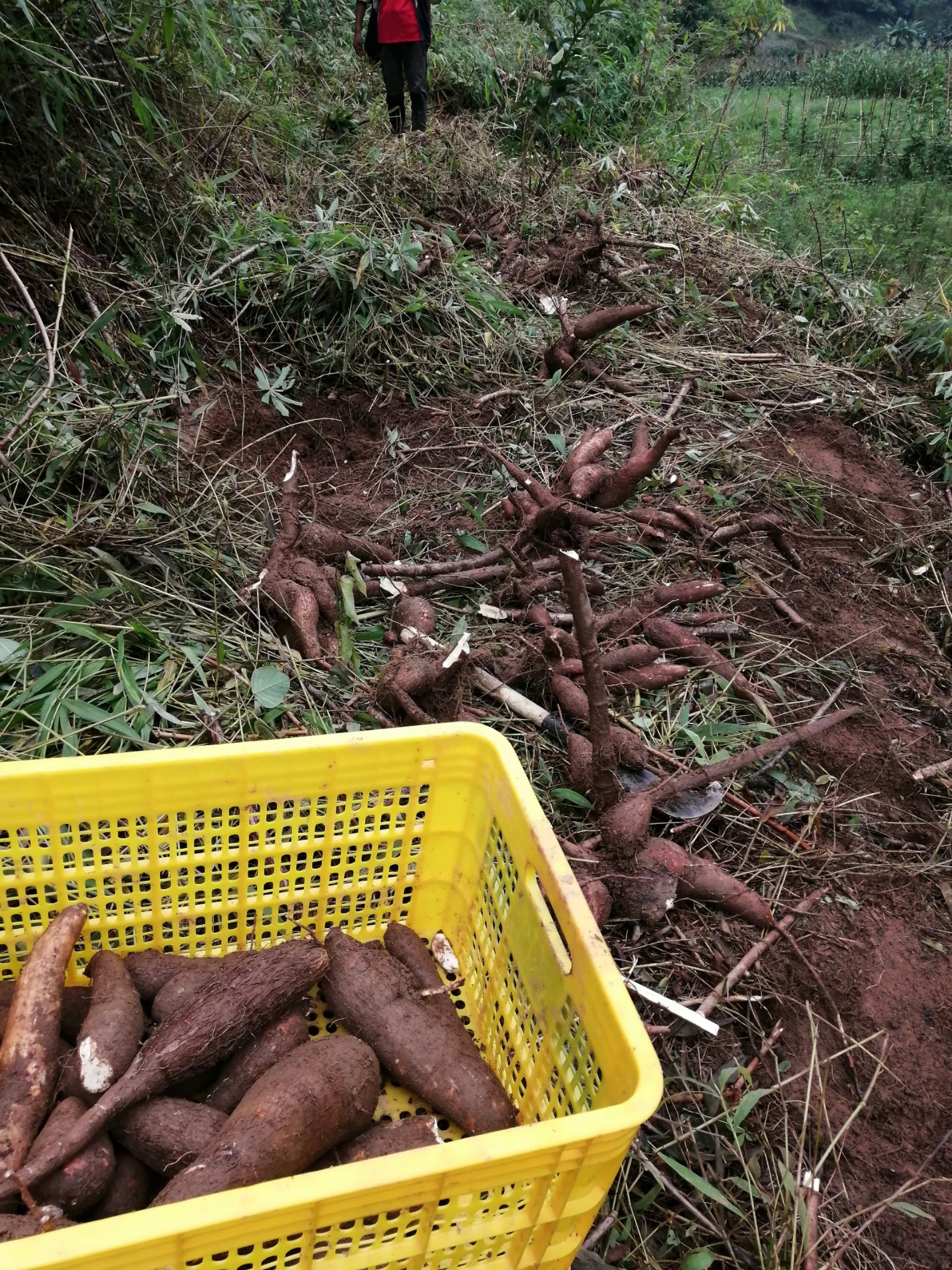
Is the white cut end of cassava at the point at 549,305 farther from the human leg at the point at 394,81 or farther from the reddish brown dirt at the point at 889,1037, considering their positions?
the reddish brown dirt at the point at 889,1037

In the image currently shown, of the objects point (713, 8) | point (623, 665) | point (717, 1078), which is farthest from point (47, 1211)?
point (713, 8)

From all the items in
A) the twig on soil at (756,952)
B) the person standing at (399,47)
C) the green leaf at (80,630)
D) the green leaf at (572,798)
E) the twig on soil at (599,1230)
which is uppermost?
the person standing at (399,47)

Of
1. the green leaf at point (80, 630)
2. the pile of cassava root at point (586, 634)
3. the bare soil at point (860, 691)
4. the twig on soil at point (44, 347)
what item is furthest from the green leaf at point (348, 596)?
the twig on soil at point (44, 347)

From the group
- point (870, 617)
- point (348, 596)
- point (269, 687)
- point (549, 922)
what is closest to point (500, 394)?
point (348, 596)

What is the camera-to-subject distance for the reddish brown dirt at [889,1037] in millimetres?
1442

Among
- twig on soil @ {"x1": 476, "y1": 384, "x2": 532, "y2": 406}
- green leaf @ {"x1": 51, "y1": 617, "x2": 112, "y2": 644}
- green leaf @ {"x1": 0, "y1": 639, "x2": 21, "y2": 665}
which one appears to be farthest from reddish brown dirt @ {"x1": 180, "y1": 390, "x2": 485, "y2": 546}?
green leaf @ {"x1": 0, "y1": 639, "x2": 21, "y2": 665}

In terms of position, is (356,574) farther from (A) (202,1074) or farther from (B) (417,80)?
(B) (417,80)

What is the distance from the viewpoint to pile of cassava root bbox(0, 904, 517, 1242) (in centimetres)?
105

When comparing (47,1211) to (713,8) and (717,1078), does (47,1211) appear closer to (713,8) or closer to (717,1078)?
(717,1078)

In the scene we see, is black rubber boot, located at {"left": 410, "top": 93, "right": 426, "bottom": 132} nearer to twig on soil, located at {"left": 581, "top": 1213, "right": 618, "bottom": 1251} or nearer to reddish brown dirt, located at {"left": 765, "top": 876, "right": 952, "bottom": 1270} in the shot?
reddish brown dirt, located at {"left": 765, "top": 876, "right": 952, "bottom": 1270}

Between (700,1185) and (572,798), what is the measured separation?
2.61 ft

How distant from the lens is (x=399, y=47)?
→ 4.89 metres

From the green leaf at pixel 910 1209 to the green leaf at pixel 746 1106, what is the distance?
0.81ft

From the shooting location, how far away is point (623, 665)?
2.30 m
